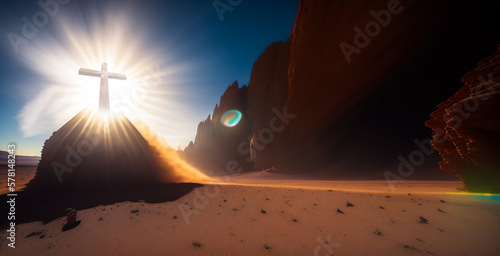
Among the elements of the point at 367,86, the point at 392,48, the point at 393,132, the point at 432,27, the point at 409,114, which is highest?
the point at 432,27

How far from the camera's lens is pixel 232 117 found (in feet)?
125

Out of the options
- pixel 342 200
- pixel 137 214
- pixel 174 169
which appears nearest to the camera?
pixel 137 214

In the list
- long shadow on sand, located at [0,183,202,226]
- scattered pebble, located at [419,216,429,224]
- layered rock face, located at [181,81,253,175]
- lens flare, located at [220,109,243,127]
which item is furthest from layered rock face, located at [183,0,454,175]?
lens flare, located at [220,109,243,127]

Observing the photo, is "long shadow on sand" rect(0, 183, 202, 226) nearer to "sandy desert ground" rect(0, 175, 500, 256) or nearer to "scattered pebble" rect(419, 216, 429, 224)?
"sandy desert ground" rect(0, 175, 500, 256)

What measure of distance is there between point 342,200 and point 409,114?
14.6m

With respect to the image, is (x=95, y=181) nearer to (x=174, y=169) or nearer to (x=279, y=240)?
(x=174, y=169)

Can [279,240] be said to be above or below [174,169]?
below

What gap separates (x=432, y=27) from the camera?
397 inches

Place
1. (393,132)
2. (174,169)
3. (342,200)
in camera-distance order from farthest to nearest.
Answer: (393,132) < (174,169) < (342,200)

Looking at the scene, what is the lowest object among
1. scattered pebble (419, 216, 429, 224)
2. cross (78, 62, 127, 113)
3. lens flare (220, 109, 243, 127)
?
scattered pebble (419, 216, 429, 224)

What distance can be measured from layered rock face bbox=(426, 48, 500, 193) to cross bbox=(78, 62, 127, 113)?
14551 mm

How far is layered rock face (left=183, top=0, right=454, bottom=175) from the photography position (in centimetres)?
960

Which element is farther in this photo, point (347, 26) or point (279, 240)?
point (347, 26)

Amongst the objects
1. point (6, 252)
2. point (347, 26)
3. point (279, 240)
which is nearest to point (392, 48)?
point (347, 26)
